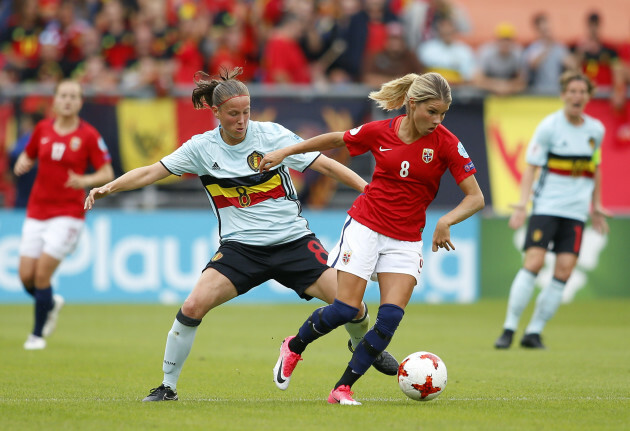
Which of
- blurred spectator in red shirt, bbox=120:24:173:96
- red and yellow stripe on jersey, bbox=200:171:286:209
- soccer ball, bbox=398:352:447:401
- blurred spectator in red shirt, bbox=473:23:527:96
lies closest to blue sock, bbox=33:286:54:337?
red and yellow stripe on jersey, bbox=200:171:286:209

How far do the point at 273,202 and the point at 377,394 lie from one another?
5.24 feet

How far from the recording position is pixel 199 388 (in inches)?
314

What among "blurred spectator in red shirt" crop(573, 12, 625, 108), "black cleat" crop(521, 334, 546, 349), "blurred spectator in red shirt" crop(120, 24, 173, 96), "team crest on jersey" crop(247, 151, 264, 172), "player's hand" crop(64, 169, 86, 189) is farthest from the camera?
"blurred spectator in red shirt" crop(573, 12, 625, 108)

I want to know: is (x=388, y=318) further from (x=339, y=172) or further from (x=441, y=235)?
(x=339, y=172)

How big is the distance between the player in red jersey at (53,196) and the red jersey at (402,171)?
4.73 m

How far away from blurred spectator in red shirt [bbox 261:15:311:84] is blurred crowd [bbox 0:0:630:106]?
17 mm

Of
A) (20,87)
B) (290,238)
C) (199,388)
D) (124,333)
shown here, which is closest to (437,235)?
(290,238)

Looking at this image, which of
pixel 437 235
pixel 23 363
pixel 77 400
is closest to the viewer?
pixel 437 235

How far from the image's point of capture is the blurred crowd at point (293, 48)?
17594 mm

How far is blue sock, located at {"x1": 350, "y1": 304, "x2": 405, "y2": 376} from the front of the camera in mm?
6918

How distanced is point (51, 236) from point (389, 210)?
5247 mm

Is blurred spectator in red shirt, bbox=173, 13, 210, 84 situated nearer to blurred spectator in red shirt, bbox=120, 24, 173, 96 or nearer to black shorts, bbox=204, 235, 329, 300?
blurred spectator in red shirt, bbox=120, 24, 173, 96

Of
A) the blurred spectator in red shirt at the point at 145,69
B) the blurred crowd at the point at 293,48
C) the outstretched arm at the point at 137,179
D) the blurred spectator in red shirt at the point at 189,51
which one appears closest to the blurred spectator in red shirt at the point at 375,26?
the blurred crowd at the point at 293,48

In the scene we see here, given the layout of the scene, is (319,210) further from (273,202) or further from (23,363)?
(273,202)
